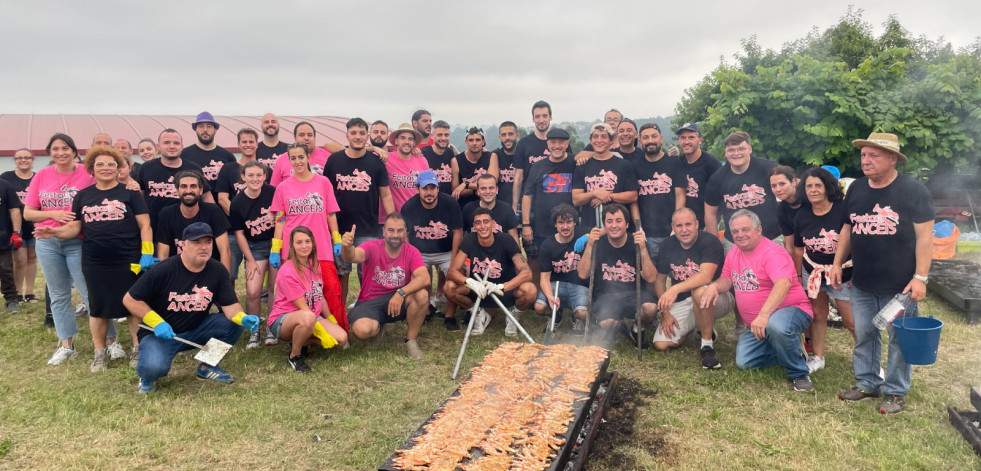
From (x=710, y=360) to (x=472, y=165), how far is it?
14.5 ft

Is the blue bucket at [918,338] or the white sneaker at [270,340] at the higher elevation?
the blue bucket at [918,338]

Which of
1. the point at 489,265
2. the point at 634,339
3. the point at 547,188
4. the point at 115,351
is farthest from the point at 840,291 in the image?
the point at 115,351

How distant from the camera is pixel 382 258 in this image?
708 centimetres

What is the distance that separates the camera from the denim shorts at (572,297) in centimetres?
717

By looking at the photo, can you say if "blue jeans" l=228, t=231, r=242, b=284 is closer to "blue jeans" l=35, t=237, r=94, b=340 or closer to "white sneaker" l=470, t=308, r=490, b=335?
"blue jeans" l=35, t=237, r=94, b=340

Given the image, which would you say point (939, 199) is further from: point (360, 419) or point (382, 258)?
point (360, 419)

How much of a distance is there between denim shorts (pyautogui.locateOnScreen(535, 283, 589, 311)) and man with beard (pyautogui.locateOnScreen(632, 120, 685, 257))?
1044mm

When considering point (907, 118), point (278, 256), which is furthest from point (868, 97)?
point (278, 256)

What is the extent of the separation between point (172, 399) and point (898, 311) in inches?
263

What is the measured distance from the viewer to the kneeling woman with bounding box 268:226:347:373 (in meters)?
6.25

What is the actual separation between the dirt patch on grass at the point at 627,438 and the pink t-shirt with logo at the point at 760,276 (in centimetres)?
151

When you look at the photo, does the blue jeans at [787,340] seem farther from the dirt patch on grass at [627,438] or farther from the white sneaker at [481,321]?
the white sneaker at [481,321]

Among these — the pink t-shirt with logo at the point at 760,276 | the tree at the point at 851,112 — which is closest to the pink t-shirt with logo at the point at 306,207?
→ the pink t-shirt with logo at the point at 760,276

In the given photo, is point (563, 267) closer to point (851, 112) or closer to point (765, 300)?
point (765, 300)
